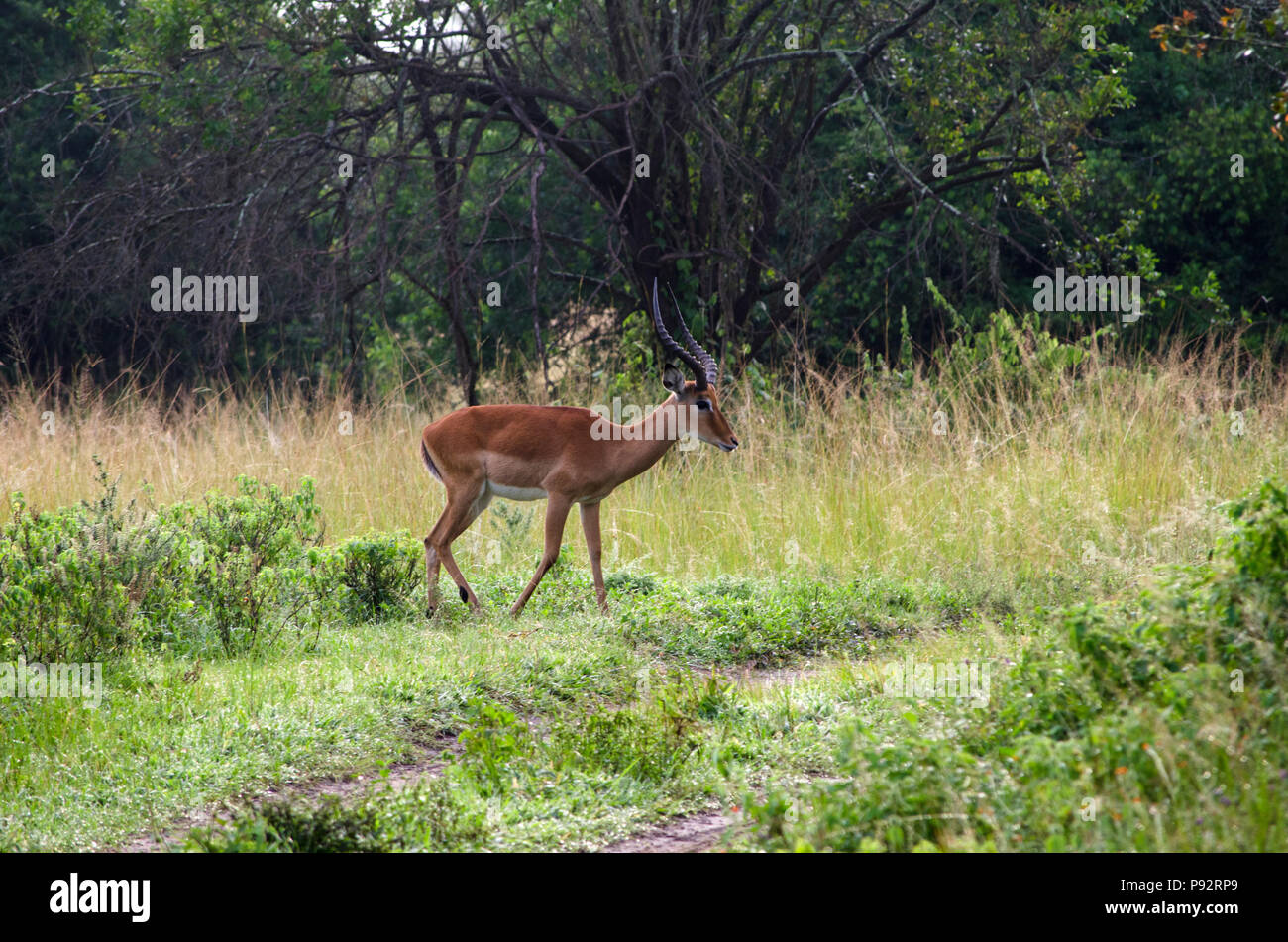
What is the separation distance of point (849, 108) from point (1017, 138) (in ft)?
8.20

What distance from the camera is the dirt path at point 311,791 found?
4.01 m

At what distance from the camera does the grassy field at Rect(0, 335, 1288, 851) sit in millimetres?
3576

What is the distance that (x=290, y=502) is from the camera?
25.2 feet

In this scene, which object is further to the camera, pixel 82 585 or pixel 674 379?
pixel 674 379

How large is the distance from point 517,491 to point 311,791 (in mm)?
3264

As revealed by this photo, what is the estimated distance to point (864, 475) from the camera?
364 inches

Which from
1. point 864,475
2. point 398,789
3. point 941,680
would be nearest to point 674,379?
point 864,475

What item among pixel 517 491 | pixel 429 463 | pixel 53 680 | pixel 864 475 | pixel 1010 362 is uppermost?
pixel 1010 362

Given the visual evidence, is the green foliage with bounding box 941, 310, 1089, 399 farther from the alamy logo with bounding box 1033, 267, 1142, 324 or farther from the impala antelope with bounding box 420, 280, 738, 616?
the impala antelope with bounding box 420, 280, 738, 616

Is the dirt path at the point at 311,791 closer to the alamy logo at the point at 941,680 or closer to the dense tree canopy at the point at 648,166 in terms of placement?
the alamy logo at the point at 941,680

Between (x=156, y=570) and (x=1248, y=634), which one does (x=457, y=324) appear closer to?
(x=156, y=570)

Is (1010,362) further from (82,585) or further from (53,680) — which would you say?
(53,680)

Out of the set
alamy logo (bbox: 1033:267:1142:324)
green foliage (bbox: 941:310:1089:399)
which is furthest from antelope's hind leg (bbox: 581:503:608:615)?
alamy logo (bbox: 1033:267:1142:324)

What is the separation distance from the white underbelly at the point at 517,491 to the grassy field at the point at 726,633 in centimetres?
64
